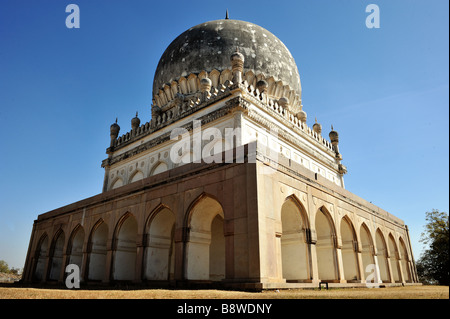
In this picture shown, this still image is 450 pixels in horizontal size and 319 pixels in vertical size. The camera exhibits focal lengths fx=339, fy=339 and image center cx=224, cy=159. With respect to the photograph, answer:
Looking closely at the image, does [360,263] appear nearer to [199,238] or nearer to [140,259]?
[199,238]

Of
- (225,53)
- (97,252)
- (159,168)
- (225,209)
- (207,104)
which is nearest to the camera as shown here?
(225,209)

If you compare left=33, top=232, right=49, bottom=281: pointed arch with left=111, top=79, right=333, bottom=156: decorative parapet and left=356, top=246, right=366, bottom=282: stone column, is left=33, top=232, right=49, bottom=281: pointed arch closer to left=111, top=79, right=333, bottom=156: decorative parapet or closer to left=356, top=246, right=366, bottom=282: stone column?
left=111, top=79, right=333, bottom=156: decorative parapet

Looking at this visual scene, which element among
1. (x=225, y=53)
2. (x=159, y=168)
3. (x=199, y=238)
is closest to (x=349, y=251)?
(x=199, y=238)

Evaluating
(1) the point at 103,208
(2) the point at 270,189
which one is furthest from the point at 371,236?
(1) the point at 103,208

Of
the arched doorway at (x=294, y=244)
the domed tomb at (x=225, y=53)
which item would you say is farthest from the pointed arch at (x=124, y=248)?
the domed tomb at (x=225, y=53)

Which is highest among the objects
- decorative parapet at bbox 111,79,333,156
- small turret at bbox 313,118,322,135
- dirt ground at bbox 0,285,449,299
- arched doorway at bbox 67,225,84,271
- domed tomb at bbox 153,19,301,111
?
domed tomb at bbox 153,19,301,111

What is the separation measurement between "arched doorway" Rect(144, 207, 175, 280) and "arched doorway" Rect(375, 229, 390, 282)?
351 inches

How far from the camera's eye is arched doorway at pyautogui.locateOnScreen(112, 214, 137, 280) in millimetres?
11742

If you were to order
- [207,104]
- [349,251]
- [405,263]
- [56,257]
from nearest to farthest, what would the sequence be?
[349,251], [207,104], [56,257], [405,263]

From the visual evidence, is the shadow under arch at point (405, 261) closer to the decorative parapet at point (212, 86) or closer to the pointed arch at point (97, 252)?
the decorative parapet at point (212, 86)

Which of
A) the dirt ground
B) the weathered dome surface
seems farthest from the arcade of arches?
the weathered dome surface

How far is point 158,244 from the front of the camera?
10.9 m

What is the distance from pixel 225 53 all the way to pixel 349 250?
10.6 meters
